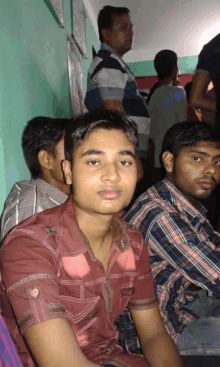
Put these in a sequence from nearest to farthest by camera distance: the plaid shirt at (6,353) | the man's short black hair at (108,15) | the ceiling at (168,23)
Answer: the plaid shirt at (6,353), the man's short black hair at (108,15), the ceiling at (168,23)

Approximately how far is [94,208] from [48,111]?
1127 mm

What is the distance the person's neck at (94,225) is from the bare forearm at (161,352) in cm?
34

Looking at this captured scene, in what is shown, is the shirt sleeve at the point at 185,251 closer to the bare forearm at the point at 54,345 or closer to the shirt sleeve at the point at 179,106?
the bare forearm at the point at 54,345

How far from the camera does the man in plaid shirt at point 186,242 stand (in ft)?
3.43

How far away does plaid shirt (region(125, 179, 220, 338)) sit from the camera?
1042mm

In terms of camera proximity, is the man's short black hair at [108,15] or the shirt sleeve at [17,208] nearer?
the shirt sleeve at [17,208]

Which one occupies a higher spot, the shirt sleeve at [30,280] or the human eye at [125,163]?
the human eye at [125,163]

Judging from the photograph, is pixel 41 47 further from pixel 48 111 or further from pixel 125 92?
pixel 125 92

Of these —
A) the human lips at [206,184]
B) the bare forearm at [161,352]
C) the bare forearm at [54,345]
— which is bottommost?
the bare forearm at [161,352]

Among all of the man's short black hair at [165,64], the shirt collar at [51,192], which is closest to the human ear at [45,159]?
the shirt collar at [51,192]

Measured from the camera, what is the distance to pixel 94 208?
90cm

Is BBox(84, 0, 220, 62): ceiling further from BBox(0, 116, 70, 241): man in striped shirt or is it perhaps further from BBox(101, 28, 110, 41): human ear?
BBox(0, 116, 70, 241): man in striped shirt

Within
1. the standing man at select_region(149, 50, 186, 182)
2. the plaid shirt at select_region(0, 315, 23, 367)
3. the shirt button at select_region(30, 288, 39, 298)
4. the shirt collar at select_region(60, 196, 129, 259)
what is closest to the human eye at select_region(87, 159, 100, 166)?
the shirt collar at select_region(60, 196, 129, 259)

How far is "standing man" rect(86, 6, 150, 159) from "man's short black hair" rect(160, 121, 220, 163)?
451mm
